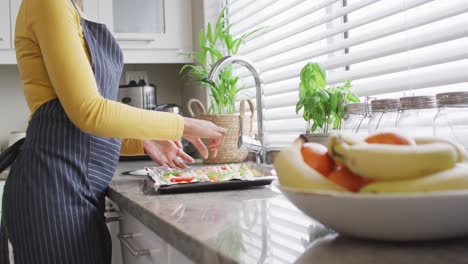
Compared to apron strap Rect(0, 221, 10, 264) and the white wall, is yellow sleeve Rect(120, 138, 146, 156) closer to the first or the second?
apron strap Rect(0, 221, 10, 264)

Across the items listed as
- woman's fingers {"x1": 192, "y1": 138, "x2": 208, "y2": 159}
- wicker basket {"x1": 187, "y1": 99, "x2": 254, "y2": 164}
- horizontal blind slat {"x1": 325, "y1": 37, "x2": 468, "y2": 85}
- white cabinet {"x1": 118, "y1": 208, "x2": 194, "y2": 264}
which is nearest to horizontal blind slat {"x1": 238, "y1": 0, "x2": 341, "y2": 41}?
horizontal blind slat {"x1": 325, "y1": 37, "x2": 468, "y2": 85}

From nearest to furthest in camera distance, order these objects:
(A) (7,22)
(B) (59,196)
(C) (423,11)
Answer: (B) (59,196)
(C) (423,11)
(A) (7,22)

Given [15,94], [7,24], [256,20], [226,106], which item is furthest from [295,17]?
[15,94]

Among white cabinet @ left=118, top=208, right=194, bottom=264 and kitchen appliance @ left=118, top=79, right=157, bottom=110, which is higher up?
kitchen appliance @ left=118, top=79, right=157, bottom=110

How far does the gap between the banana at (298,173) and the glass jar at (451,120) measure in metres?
0.45

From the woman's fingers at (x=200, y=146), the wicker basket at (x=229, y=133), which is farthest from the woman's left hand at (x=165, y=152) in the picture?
the wicker basket at (x=229, y=133)

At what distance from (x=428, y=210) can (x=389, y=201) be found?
0.04 m

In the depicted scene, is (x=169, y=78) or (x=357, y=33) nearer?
(x=357, y=33)

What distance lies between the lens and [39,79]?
1.27 metres

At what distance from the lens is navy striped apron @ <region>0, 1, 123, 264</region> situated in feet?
4.00

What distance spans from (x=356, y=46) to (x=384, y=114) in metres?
0.80

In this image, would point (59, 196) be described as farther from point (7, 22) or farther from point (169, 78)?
point (169, 78)

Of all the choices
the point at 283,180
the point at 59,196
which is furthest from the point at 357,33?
the point at 283,180

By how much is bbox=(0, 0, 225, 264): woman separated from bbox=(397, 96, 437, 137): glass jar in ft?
1.59
